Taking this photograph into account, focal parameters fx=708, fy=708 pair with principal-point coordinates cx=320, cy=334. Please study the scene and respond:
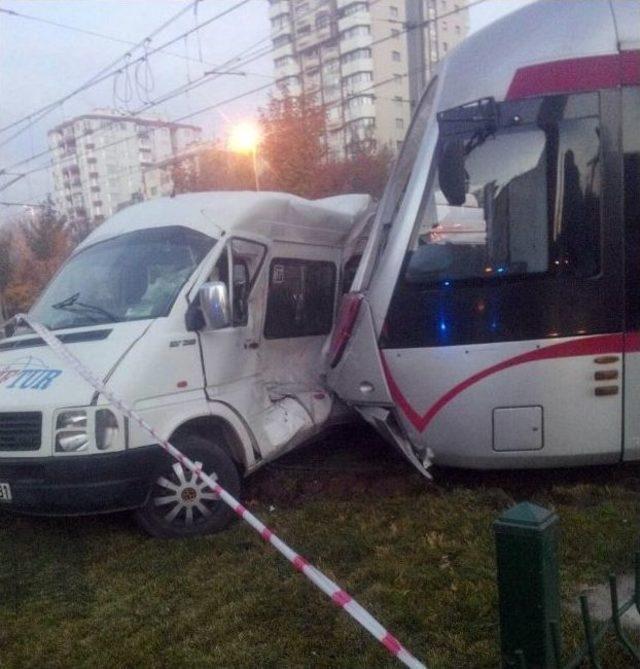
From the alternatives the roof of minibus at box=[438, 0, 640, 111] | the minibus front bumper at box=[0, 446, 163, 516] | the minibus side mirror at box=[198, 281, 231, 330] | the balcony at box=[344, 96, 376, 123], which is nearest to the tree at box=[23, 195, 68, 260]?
the balcony at box=[344, 96, 376, 123]

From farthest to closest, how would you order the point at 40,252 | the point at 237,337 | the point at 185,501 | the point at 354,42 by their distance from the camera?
the point at 354,42 → the point at 40,252 → the point at 237,337 → the point at 185,501

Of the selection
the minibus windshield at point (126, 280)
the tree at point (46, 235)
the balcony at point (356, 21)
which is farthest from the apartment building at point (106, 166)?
the minibus windshield at point (126, 280)

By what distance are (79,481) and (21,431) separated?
1.82ft

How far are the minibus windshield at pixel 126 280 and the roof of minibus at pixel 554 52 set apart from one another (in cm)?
235

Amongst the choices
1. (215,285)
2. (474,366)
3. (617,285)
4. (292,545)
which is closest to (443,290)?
(474,366)

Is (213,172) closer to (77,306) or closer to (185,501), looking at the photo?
(77,306)

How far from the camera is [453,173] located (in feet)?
16.3

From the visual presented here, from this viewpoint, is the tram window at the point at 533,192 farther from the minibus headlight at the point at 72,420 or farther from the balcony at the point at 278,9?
the balcony at the point at 278,9

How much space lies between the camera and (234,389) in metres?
5.62

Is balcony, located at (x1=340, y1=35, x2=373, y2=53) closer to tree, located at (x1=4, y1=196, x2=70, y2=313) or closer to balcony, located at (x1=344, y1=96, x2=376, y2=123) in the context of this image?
balcony, located at (x1=344, y1=96, x2=376, y2=123)

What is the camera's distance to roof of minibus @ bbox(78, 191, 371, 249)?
592cm

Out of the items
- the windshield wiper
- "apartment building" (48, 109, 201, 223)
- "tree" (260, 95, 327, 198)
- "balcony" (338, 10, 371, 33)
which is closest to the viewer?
the windshield wiper

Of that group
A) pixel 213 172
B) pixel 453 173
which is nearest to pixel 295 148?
pixel 213 172

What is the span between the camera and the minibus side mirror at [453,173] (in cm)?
498
